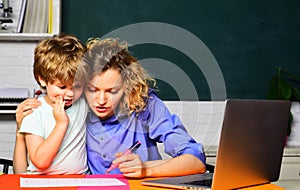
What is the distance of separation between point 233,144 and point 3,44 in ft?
7.37

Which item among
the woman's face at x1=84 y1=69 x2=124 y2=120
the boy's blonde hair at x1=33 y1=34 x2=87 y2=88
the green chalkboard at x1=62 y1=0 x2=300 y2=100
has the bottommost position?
the woman's face at x1=84 y1=69 x2=124 y2=120

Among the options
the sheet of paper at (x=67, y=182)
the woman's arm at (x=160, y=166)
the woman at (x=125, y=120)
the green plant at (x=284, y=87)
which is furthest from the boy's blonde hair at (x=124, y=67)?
the green plant at (x=284, y=87)

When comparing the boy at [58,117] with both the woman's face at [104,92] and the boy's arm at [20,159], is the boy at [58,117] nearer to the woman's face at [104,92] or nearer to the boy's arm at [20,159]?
the woman's face at [104,92]

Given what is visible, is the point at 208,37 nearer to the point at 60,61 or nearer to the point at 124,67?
the point at 124,67

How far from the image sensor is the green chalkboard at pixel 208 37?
135 inches

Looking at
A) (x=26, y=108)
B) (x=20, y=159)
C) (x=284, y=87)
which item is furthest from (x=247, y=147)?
(x=284, y=87)

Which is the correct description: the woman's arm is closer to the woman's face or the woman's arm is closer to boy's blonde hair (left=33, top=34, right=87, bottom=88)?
the woman's face

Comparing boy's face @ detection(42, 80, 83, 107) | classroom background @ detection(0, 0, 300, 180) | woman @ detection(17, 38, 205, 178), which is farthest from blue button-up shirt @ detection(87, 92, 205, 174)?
classroom background @ detection(0, 0, 300, 180)

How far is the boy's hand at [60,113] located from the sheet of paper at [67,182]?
21 cm

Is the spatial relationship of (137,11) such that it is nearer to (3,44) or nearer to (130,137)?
(3,44)

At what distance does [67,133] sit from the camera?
1786 millimetres

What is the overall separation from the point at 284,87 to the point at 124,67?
1828mm

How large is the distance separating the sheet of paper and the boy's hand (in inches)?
8.3

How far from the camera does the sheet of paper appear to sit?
1.52m
